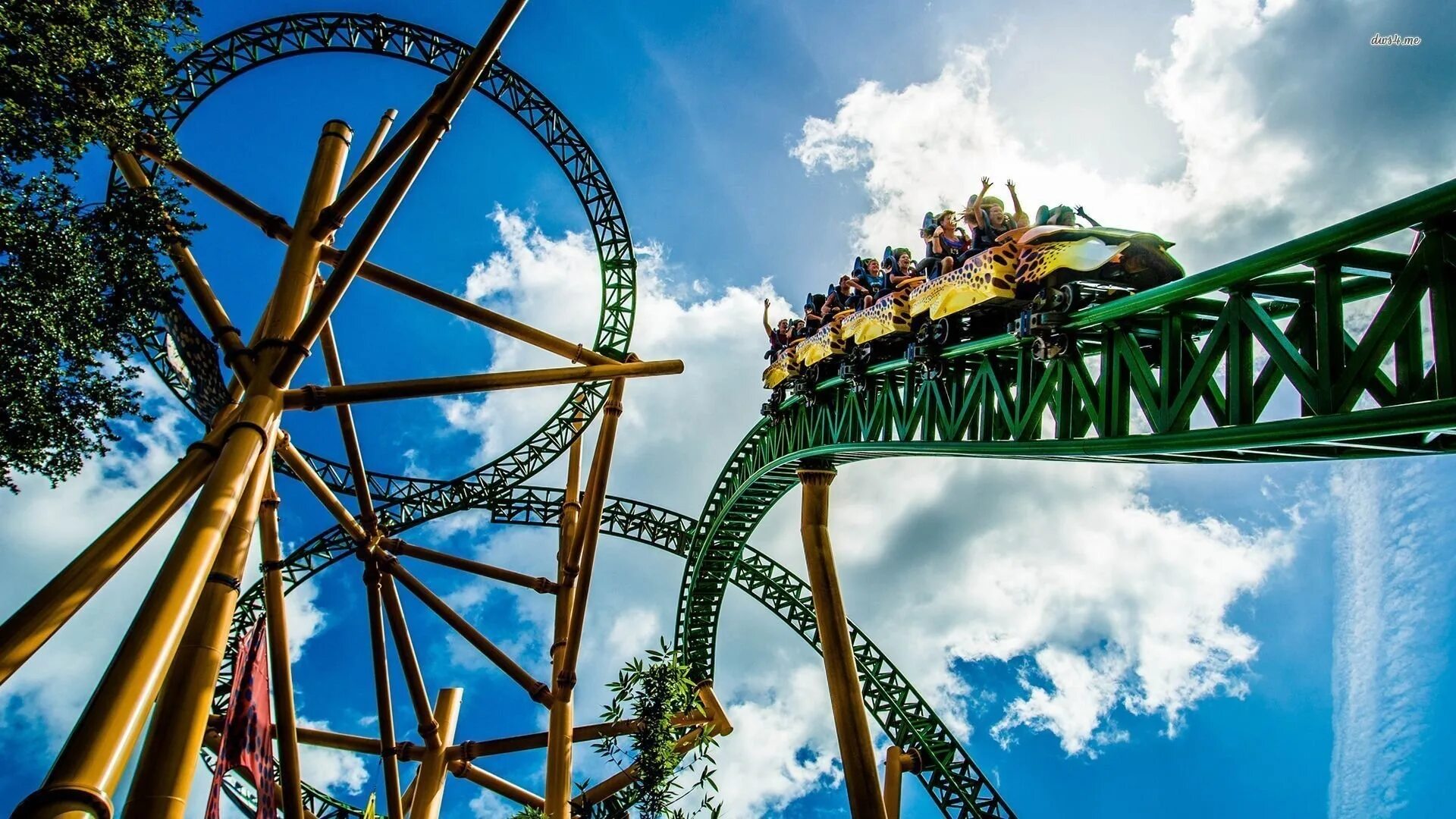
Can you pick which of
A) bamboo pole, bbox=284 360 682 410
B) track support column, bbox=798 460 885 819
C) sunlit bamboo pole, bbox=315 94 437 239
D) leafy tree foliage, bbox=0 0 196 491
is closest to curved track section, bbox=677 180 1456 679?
track support column, bbox=798 460 885 819

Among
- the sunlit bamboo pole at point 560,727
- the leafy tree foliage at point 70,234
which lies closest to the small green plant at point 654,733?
the sunlit bamboo pole at point 560,727

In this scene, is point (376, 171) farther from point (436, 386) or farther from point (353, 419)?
point (353, 419)

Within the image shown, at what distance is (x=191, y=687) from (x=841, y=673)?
655 cm

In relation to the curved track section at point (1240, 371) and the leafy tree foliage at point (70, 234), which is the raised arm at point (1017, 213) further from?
the leafy tree foliage at point (70, 234)

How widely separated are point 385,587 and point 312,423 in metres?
9.21

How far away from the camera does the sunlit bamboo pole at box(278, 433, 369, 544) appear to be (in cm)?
447

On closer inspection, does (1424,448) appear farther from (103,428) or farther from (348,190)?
(103,428)

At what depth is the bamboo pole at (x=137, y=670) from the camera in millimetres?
2191

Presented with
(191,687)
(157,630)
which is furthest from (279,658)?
(157,630)

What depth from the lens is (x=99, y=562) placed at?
292cm

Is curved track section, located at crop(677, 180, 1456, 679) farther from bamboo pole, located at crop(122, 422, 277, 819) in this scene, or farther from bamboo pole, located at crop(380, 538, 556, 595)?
bamboo pole, located at crop(122, 422, 277, 819)

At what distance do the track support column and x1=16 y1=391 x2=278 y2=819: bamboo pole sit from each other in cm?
647

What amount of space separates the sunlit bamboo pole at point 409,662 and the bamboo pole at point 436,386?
2842mm

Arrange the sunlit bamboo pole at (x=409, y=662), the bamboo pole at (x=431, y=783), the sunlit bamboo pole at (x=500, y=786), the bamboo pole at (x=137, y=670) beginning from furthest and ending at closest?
the sunlit bamboo pole at (x=500, y=786) → the bamboo pole at (x=431, y=783) → the sunlit bamboo pole at (x=409, y=662) → the bamboo pole at (x=137, y=670)
